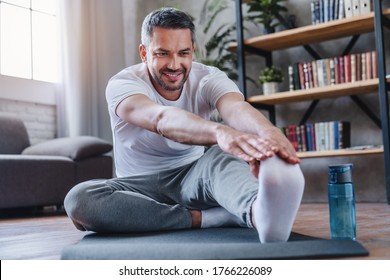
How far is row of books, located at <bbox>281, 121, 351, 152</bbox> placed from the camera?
2.86m

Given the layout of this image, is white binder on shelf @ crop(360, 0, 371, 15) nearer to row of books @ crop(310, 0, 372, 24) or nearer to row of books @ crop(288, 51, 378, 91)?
row of books @ crop(310, 0, 372, 24)

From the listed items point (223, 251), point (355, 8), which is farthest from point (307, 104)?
point (223, 251)

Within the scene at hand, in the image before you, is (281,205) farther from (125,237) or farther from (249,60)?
(249,60)

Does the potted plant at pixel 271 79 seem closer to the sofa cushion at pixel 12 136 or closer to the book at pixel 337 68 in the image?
the book at pixel 337 68

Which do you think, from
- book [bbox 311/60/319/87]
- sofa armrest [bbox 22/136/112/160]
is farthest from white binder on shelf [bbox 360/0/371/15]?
sofa armrest [bbox 22/136/112/160]

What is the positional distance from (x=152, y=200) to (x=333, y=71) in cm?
Result: 186

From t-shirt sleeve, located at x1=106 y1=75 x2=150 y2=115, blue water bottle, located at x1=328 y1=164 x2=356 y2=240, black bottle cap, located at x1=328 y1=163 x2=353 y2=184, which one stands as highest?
t-shirt sleeve, located at x1=106 y1=75 x2=150 y2=115

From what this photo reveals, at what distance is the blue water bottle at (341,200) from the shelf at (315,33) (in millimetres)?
1829

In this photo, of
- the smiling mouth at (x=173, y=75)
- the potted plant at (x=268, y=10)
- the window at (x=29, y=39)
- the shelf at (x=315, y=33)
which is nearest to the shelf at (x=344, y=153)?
the shelf at (x=315, y=33)

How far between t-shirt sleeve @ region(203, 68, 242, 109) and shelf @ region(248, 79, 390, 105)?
1.45 m

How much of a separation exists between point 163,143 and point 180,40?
0.29 meters

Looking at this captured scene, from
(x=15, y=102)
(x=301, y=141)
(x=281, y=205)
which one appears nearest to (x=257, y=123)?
(x=281, y=205)

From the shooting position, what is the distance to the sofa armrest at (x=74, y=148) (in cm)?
293

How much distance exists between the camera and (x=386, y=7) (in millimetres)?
2865
